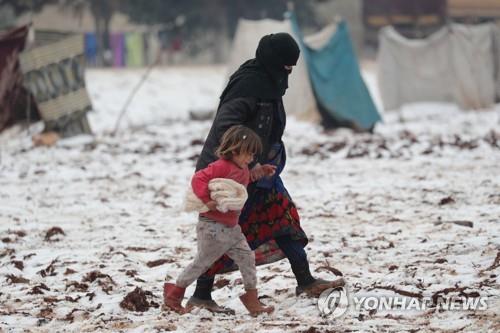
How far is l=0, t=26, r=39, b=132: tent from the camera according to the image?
14.0m

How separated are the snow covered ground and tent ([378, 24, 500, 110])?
6152 mm

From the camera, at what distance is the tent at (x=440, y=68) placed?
68.0ft

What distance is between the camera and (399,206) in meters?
7.76

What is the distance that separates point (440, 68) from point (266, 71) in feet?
56.4

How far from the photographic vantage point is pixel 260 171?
4.43 metres

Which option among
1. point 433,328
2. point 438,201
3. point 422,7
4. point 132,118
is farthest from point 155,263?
point 422,7

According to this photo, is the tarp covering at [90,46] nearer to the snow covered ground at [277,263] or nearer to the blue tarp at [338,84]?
the blue tarp at [338,84]

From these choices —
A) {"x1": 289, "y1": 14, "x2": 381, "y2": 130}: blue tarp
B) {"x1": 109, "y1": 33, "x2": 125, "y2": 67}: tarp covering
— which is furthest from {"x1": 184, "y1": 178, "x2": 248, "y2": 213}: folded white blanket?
{"x1": 109, "y1": 33, "x2": 125, "y2": 67}: tarp covering

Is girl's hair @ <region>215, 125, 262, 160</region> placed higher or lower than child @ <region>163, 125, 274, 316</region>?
higher

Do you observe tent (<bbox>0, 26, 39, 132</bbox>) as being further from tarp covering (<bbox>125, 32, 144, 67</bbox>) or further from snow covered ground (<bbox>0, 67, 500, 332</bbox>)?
tarp covering (<bbox>125, 32, 144, 67</bbox>)

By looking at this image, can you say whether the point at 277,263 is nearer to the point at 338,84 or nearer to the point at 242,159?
the point at 242,159

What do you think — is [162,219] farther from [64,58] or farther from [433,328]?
[64,58]

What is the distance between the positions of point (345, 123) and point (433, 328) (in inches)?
477

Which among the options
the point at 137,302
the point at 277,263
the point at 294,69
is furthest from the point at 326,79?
the point at 137,302
